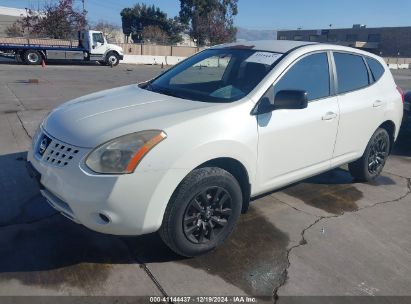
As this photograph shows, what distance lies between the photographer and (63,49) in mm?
24766

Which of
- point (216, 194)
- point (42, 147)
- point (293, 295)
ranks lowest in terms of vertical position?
point (293, 295)

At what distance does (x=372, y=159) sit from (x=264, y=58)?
2264mm

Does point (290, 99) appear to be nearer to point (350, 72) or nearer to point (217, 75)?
point (217, 75)

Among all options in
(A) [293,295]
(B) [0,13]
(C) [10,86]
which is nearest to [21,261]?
(A) [293,295]

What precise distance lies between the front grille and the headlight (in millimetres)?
153

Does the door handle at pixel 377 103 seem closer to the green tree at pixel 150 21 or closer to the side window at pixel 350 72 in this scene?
the side window at pixel 350 72

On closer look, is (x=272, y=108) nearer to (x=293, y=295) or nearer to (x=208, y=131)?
(x=208, y=131)

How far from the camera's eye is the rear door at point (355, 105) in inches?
161

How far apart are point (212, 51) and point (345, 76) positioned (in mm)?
1523

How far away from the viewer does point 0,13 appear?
198 ft

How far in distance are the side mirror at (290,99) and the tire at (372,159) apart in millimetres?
1920

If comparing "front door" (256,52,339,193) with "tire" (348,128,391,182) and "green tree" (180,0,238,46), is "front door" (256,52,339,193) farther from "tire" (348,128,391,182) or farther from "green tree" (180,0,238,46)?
"green tree" (180,0,238,46)

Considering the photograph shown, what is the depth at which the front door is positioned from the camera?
333 centimetres

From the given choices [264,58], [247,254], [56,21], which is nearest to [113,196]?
[247,254]
